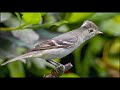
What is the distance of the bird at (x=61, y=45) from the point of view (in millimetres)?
1428

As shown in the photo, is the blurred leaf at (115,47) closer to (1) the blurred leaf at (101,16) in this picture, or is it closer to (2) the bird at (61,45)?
(1) the blurred leaf at (101,16)

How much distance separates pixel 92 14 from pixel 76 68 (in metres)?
0.22

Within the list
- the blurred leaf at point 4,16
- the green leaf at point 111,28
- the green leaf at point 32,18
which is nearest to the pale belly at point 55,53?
the green leaf at point 32,18

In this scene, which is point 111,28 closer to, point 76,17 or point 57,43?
point 76,17

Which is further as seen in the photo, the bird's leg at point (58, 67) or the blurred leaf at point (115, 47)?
the blurred leaf at point (115, 47)

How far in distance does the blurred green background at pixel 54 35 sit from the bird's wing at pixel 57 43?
0.04 metres

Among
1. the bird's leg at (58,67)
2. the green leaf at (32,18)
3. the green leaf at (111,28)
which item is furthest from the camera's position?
the green leaf at (111,28)

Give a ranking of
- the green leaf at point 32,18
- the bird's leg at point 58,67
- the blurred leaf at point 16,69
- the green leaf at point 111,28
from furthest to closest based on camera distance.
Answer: the green leaf at point 111,28 < the blurred leaf at point 16,69 < the green leaf at point 32,18 < the bird's leg at point 58,67

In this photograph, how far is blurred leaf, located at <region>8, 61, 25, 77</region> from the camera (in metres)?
1.64

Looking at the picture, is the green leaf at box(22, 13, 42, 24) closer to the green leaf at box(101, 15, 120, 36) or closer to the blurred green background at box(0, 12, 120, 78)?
the blurred green background at box(0, 12, 120, 78)

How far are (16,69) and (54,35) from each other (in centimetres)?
20

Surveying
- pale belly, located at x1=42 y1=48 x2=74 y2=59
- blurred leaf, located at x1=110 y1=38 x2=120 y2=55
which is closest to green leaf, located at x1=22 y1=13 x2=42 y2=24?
pale belly, located at x1=42 y1=48 x2=74 y2=59

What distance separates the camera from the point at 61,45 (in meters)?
1.47
